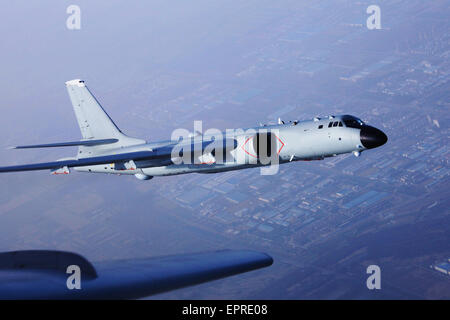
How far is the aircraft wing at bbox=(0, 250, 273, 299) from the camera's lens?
26.7 ft

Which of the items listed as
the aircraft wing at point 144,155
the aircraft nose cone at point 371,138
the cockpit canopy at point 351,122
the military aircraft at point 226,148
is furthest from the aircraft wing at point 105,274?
the aircraft wing at point 144,155

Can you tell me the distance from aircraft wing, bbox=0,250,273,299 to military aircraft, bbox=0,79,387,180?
26544mm

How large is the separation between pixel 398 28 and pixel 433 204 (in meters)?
114

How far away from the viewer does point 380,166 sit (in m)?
119

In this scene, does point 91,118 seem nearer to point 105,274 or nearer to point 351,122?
point 351,122

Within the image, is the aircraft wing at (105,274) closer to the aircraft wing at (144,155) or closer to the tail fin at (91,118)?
the aircraft wing at (144,155)

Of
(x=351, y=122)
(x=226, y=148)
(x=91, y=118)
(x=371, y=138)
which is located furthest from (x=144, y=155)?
(x=371, y=138)

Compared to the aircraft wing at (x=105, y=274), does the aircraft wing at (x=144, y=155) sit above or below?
above

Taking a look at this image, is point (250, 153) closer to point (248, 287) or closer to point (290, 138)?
point (290, 138)

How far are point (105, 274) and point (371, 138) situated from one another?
28760 millimetres

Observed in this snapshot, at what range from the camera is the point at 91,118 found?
47.6m

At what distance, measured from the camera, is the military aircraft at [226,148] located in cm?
3625

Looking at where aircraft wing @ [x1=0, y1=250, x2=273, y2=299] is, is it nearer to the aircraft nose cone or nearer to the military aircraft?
the aircraft nose cone
